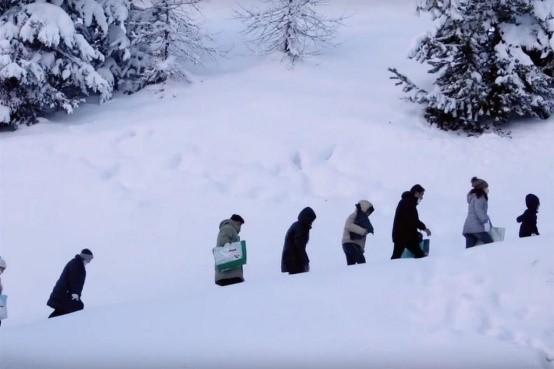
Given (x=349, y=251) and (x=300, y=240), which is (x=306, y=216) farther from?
(x=349, y=251)

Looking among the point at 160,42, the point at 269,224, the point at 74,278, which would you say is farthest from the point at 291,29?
the point at 74,278

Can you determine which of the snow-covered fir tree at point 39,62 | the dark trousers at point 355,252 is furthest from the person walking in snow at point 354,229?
the snow-covered fir tree at point 39,62

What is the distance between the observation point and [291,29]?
2309 cm

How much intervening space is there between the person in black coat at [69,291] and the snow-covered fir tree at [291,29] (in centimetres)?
1308

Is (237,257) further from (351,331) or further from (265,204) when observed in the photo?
(265,204)

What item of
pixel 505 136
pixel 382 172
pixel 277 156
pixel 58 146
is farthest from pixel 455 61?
pixel 58 146

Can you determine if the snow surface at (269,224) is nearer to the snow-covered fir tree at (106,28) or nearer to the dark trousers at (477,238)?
the snow-covered fir tree at (106,28)

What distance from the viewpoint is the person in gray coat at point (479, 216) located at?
1162 cm

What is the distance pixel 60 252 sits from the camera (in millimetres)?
14398

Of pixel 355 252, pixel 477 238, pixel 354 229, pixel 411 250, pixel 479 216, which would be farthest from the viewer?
pixel 477 238

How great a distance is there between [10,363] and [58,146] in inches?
408

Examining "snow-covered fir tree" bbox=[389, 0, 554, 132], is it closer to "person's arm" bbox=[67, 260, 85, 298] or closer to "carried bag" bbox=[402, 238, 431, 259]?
"carried bag" bbox=[402, 238, 431, 259]

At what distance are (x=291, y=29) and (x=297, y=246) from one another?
13210mm

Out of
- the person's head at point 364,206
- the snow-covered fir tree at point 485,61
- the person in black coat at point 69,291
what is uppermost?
the snow-covered fir tree at point 485,61
